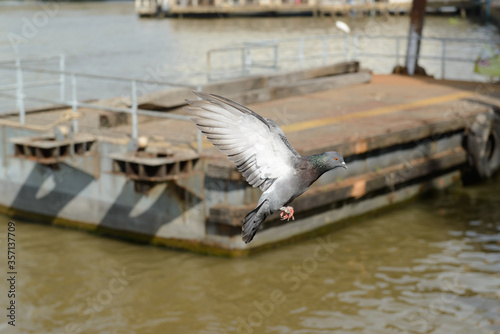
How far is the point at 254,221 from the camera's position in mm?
5660

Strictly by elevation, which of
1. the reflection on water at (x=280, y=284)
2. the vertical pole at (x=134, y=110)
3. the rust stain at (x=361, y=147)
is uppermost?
the vertical pole at (x=134, y=110)

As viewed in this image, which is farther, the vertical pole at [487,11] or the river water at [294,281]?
the vertical pole at [487,11]

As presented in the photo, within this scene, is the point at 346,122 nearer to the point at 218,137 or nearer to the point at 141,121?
the point at 141,121

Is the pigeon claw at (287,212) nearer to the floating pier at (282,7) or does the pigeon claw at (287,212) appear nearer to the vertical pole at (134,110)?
the vertical pole at (134,110)

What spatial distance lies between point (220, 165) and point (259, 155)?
7435 mm

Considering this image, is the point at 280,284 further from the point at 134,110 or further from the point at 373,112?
the point at 373,112

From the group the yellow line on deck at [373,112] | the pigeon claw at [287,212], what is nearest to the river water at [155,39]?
the yellow line on deck at [373,112]

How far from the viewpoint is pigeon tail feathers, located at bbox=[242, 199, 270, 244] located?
564 centimetres

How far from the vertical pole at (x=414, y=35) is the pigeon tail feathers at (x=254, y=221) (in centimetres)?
1946

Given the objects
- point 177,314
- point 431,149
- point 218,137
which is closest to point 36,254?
point 177,314

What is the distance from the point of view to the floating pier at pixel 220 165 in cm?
1371

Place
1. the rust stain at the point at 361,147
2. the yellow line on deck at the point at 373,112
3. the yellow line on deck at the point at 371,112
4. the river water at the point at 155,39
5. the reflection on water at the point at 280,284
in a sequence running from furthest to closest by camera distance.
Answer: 1. the river water at the point at 155,39
2. the yellow line on deck at the point at 373,112
3. the yellow line on deck at the point at 371,112
4. the rust stain at the point at 361,147
5. the reflection on water at the point at 280,284

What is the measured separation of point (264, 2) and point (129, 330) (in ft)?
240

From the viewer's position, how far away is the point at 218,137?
566 cm
